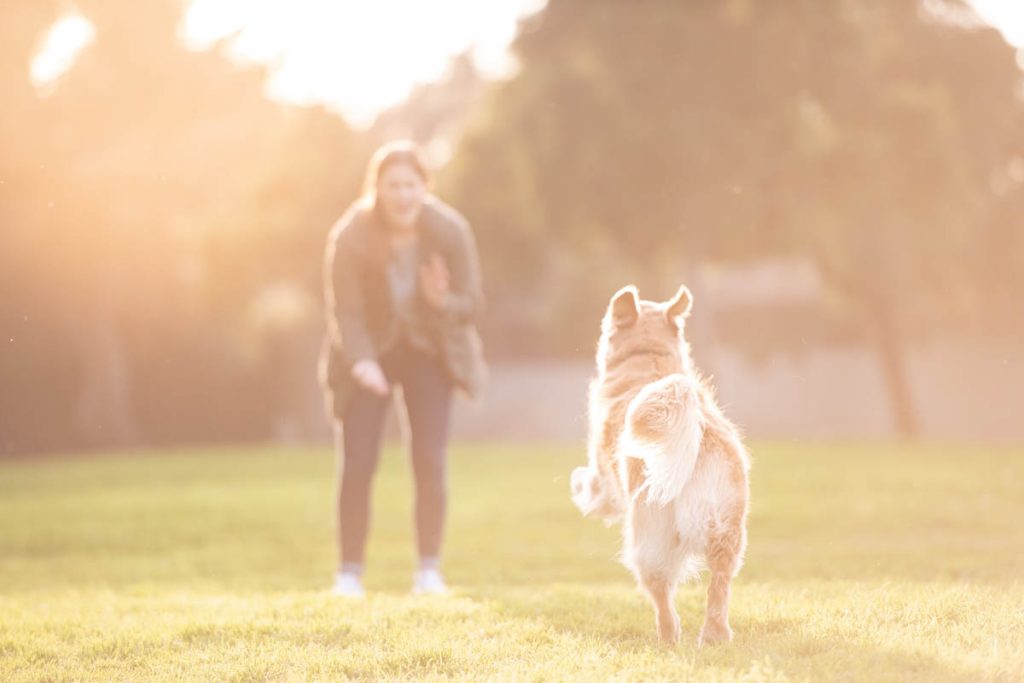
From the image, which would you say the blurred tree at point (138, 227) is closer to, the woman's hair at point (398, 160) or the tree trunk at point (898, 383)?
the tree trunk at point (898, 383)

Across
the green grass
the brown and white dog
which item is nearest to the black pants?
the green grass

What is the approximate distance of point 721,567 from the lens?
4.44 meters

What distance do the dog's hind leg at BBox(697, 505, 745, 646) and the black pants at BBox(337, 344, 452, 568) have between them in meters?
2.61

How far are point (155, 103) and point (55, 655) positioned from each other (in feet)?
68.3

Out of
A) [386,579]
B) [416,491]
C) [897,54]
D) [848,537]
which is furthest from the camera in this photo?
[897,54]

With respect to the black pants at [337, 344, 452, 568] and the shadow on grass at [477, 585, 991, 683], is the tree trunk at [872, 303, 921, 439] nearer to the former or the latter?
the black pants at [337, 344, 452, 568]

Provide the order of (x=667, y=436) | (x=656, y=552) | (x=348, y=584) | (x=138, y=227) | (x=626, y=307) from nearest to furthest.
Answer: (x=667, y=436)
(x=656, y=552)
(x=626, y=307)
(x=348, y=584)
(x=138, y=227)

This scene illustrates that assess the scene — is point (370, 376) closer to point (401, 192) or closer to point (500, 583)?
point (401, 192)

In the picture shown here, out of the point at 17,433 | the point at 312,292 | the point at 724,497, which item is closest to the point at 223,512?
the point at 724,497

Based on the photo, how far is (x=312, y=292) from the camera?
28281 millimetres

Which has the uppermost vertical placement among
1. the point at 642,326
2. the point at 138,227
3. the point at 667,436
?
the point at 138,227

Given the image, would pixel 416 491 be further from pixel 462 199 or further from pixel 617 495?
pixel 462 199

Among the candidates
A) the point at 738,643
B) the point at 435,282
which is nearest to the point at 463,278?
the point at 435,282

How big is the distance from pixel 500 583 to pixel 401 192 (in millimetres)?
2517
